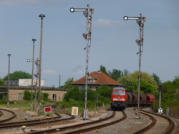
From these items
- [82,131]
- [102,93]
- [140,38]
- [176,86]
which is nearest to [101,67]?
[102,93]

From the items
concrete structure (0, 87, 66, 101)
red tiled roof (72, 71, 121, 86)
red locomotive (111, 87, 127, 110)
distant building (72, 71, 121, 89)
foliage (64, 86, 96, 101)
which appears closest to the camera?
red locomotive (111, 87, 127, 110)

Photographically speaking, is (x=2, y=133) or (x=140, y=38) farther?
(x=140, y=38)

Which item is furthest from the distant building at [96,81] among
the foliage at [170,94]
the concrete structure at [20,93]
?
the foliage at [170,94]

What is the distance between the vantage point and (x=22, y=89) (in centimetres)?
10044

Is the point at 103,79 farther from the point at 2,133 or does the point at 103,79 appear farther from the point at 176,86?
the point at 2,133

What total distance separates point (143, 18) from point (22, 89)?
229ft

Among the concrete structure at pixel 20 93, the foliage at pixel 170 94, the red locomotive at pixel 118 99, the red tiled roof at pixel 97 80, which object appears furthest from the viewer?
the red tiled roof at pixel 97 80

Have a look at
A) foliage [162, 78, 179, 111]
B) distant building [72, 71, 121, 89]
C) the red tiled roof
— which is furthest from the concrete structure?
foliage [162, 78, 179, 111]

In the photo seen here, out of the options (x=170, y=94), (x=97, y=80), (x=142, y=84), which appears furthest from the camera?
(x=142, y=84)

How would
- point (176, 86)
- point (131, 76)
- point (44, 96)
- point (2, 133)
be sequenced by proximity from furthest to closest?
point (131, 76), point (44, 96), point (176, 86), point (2, 133)

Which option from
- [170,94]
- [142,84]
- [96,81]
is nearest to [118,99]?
[170,94]

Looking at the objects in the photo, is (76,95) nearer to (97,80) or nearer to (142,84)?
(97,80)

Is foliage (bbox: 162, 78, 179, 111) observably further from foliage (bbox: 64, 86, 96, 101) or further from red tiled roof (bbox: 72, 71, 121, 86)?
red tiled roof (bbox: 72, 71, 121, 86)

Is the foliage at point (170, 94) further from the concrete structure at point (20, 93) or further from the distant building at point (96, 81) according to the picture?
the distant building at point (96, 81)
